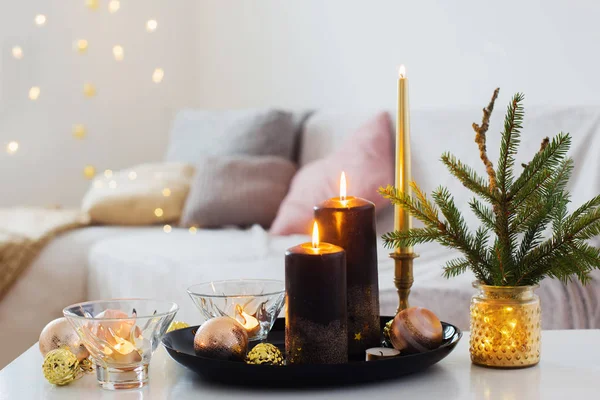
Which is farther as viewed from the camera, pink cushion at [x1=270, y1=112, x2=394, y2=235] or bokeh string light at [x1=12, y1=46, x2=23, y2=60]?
bokeh string light at [x1=12, y1=46, x2=23, y2=60]

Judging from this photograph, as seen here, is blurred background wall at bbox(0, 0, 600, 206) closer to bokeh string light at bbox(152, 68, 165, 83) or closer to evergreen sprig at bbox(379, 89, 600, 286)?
bokeh string light at bbox(152, 68, 165, 83)

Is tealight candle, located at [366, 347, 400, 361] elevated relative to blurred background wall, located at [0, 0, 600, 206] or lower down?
lower down

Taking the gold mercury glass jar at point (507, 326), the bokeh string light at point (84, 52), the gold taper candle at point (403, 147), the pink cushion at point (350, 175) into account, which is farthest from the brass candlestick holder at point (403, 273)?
the bokeh string light at point (84, 52)

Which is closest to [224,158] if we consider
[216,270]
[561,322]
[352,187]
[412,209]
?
[352,187]

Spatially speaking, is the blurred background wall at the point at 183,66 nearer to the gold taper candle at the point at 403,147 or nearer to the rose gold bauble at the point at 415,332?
the gold taper candle at the point at 403,147

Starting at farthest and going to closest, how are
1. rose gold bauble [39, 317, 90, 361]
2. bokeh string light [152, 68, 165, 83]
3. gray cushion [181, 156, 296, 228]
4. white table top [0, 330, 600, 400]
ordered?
1. bokeh string light [152, 68, 165, 83]
2. gray cushion [181, 156, 296, 228]
3. rose gold bauble [39, 317, 90, 361]
4. white table top [0, 330, 600, 400]

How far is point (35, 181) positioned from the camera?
3551mm

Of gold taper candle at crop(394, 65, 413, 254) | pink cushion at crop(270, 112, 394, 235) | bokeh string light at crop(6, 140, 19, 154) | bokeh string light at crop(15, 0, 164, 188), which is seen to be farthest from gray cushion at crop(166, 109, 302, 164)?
gold taper candle at crop(394, 65, 413, 254)

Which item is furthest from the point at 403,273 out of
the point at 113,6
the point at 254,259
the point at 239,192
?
the point at 113,6

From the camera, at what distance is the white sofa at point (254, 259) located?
1.77 metres

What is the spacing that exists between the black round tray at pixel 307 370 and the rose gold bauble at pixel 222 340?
25 millimetres

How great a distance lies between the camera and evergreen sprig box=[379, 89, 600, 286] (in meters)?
0.91

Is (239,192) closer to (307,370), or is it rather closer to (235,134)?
(235,134)

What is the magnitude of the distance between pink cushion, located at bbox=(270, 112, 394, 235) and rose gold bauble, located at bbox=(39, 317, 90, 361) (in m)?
1.46
